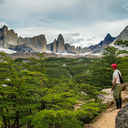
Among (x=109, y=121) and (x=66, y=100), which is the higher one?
(x=66, y=100)

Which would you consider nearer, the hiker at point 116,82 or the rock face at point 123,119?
the rock face at point 123,119

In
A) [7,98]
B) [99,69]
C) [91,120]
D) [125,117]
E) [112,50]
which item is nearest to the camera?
[125,117]

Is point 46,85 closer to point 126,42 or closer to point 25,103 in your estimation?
point 25,103

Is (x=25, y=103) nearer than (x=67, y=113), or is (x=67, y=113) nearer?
(x=67, y=113)

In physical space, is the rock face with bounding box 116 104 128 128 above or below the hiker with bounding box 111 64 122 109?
below

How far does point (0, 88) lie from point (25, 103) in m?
1.31

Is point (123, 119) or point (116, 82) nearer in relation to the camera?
point (123, 119)

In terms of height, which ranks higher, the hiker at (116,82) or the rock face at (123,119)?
the hiker at (116,82)

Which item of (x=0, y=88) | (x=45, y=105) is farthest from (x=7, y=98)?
(x=45, y=105)

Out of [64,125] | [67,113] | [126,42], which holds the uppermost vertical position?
[126,42]

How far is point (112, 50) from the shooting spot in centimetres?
2228

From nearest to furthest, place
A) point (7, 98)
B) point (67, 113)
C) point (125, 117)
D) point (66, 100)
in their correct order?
point (67, 113) < point (125, 117) < point (66, 100) < point (7, 98)

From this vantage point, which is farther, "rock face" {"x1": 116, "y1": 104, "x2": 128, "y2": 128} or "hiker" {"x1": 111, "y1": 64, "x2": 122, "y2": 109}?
"hiker" {"x1": 111, "y1": 64, "x2": 122, "y2": 109}

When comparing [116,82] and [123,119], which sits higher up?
[116,82]
